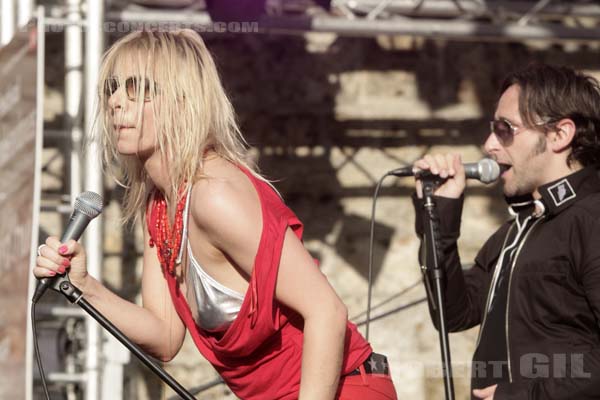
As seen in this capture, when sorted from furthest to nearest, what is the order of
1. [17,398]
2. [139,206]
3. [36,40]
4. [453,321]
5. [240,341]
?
[36,40]
[17,398]
[453,321]
[139,206]
[240,341]

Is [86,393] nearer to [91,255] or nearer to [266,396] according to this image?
[91,255]

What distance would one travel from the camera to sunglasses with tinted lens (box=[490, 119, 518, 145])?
8.97 feet

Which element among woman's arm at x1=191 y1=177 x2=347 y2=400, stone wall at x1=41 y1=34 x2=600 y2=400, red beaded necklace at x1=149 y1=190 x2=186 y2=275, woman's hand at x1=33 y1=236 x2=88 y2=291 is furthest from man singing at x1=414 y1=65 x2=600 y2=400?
stone wall at x1=41 y1=34 x2=600 y2=400

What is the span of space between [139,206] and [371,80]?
371 centimetres

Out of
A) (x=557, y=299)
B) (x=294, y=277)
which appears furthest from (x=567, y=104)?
(x=294, y=277)

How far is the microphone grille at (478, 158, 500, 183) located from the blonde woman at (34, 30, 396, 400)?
666 millimetres

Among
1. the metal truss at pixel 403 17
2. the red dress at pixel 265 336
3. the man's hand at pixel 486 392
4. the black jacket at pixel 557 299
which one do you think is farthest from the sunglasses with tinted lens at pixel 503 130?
the metal truss at pixel 403 17

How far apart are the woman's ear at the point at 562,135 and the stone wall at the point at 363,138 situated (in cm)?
298

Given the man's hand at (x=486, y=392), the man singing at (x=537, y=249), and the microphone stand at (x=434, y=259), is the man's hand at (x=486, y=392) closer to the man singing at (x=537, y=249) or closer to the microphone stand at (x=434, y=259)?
the man singing at (x=537, y=249)

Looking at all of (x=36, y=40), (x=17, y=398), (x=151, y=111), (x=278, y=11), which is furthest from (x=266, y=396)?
(x=278, y=11)

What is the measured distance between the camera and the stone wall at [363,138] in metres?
5.66

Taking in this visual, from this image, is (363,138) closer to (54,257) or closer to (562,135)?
(562,135)

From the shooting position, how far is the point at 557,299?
2.43 m

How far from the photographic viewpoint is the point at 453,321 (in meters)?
2.84
